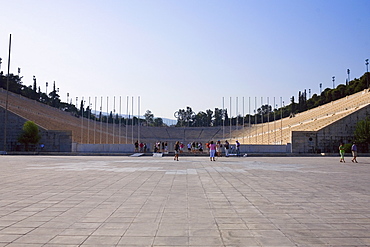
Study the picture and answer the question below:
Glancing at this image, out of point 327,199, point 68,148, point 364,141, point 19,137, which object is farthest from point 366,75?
point 327,199

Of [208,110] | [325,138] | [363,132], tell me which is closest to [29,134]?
[325,138]

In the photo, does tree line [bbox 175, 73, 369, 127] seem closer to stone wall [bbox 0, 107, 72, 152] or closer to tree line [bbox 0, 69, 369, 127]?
tree line [bbox 0, 69, 369, 127]

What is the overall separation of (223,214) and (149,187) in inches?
156

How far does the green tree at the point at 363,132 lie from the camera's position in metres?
38.0

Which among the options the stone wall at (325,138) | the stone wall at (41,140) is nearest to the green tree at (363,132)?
the stone wall at (325,138)

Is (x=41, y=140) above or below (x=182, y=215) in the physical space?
Result: above

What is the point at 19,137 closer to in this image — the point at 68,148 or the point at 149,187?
the point at 68,148

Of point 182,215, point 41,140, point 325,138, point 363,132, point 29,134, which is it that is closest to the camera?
point 182,215

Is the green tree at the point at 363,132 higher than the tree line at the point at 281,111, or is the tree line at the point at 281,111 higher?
the tree line at the point at 281,111

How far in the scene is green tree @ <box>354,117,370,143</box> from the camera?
3803 centimetres

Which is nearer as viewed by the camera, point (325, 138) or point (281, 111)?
point (325, 138)

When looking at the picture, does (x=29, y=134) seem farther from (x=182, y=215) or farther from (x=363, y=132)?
(x=363, y=132)

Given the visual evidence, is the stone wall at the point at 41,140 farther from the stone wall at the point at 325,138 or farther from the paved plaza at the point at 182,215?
the paved plaza at the point at 182,215

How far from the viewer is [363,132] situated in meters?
38.3
